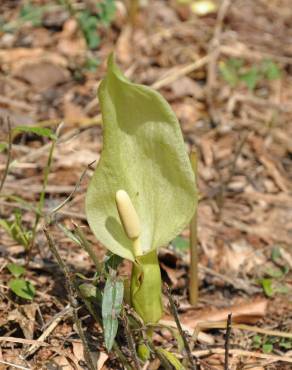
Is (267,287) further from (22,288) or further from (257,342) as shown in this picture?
(22,288)

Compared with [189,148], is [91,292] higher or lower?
higher

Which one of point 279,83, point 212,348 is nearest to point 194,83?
point 279,83

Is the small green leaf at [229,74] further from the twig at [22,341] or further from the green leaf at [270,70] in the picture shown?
the twig at [22,341]

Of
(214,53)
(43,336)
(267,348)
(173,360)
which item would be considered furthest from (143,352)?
(214,53)

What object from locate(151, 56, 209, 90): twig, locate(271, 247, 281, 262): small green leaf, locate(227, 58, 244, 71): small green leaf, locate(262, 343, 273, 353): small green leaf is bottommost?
locate(271, 247, 281, 262): small green leaf

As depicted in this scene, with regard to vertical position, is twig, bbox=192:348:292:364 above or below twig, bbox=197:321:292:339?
below

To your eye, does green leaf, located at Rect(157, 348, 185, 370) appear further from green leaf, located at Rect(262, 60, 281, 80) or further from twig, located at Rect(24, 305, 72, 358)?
green leaf, located at Rect(262, 60, 281, 80)

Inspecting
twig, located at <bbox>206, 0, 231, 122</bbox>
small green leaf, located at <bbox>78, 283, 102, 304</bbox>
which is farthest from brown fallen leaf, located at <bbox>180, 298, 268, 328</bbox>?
twig, located at <bbox>206, 0, 231, 122</bbox>
